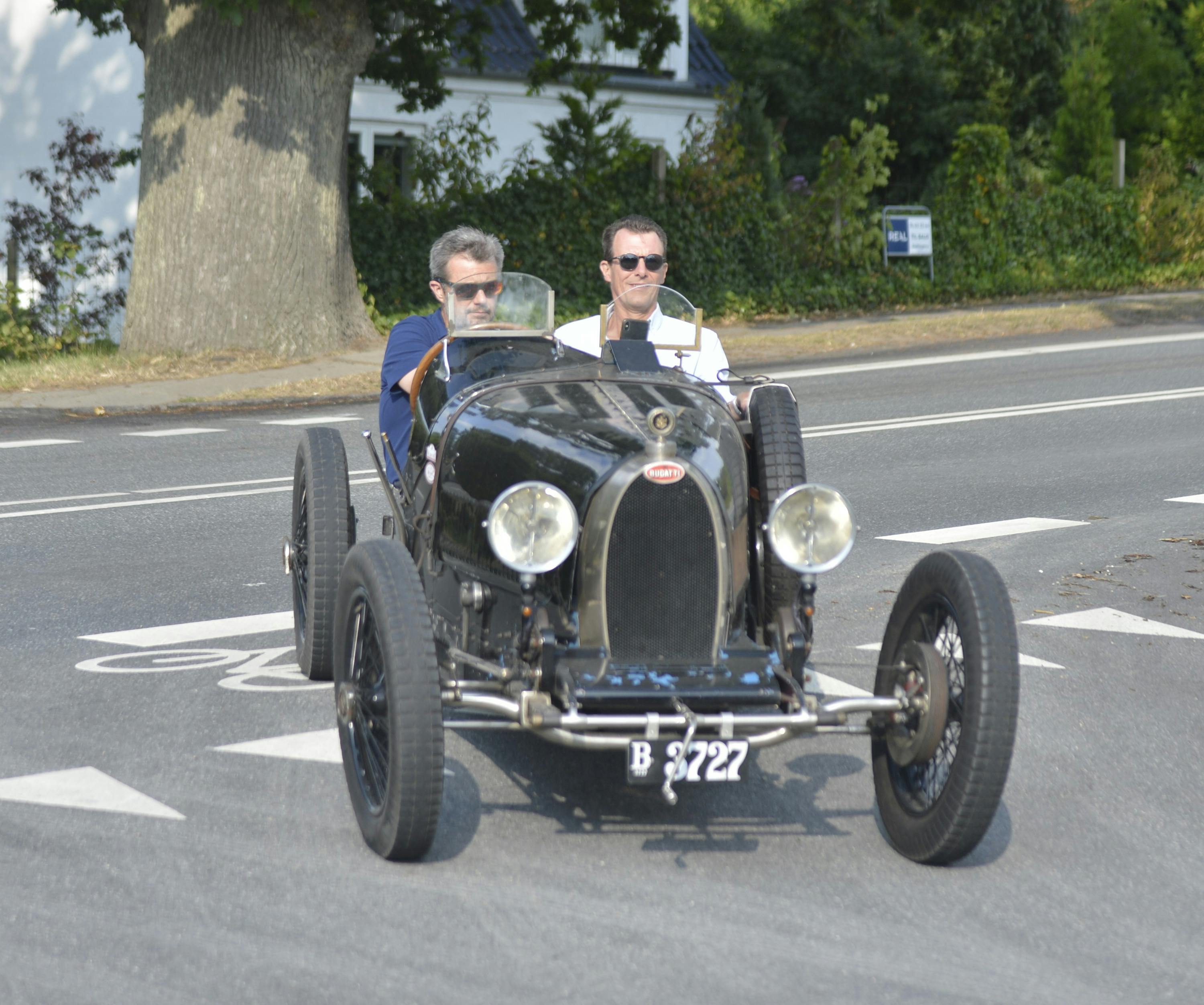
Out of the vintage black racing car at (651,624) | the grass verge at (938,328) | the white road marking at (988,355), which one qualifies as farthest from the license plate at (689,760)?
Answer: the grass verge at (938,328)

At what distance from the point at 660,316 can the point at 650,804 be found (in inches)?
71.9

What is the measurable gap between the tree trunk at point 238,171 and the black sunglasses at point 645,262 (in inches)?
419

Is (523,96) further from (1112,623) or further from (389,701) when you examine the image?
(389,701)

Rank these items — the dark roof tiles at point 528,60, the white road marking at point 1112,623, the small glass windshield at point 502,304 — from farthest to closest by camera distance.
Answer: the dark roof tiles at point 528,60, the white road marking at point 1112,623, the small glass windshield at point 502,304

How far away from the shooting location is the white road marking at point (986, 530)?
843 centimetres

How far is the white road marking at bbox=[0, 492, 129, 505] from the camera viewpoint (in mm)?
9484

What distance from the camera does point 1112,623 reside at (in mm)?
6855

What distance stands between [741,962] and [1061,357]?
14357 millimetres

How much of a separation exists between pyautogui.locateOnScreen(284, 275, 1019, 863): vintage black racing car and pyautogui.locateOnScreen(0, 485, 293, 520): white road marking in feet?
16.3

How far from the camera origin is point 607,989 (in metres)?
3.50

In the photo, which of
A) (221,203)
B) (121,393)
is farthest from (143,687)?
(221,203)

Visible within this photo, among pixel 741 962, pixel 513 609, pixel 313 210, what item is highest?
pixel 313 210

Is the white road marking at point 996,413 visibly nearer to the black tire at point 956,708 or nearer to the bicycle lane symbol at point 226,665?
the bicycle lane symbol at point 226,665

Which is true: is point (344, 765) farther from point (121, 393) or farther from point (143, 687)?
point (121, 393)
